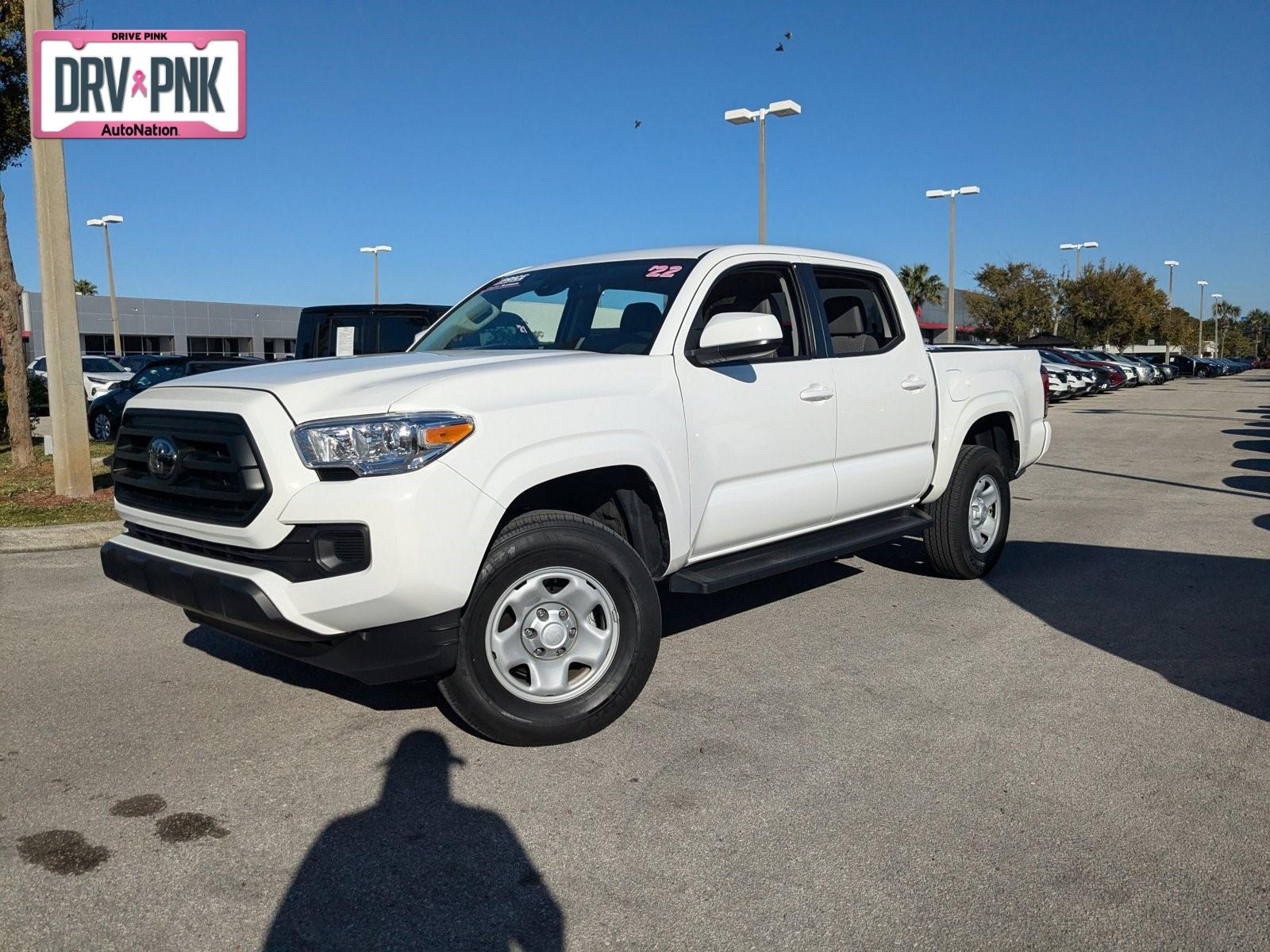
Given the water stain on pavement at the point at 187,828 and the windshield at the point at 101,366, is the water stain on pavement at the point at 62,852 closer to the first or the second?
the water stain on pavement at the point at 187,828

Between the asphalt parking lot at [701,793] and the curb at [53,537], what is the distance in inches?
90.1

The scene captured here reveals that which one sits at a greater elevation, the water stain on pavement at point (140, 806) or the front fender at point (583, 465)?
the front fender at point (583, 465)

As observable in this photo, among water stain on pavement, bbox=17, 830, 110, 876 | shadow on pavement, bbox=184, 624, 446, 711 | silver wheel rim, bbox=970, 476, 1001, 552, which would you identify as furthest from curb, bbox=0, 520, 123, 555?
silver wheel rim, bbox=970, 476, 1001, 552

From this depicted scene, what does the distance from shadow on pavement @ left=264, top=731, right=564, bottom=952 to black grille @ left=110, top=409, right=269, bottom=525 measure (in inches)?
45.0

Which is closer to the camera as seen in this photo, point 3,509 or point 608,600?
point 608,600

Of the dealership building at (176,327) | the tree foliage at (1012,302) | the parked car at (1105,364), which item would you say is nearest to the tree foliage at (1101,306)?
the tree foliage at (1012,302)

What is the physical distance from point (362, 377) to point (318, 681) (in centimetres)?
165

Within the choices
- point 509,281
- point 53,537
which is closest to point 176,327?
point 53,537

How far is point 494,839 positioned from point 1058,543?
6.10 meters

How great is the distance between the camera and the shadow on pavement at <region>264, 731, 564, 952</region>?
2682mm

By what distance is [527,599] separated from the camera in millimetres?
3816

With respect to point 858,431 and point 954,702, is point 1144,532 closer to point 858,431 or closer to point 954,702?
point 858,431

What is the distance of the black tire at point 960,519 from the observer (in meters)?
6.36

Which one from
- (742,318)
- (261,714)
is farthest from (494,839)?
(742,318)
